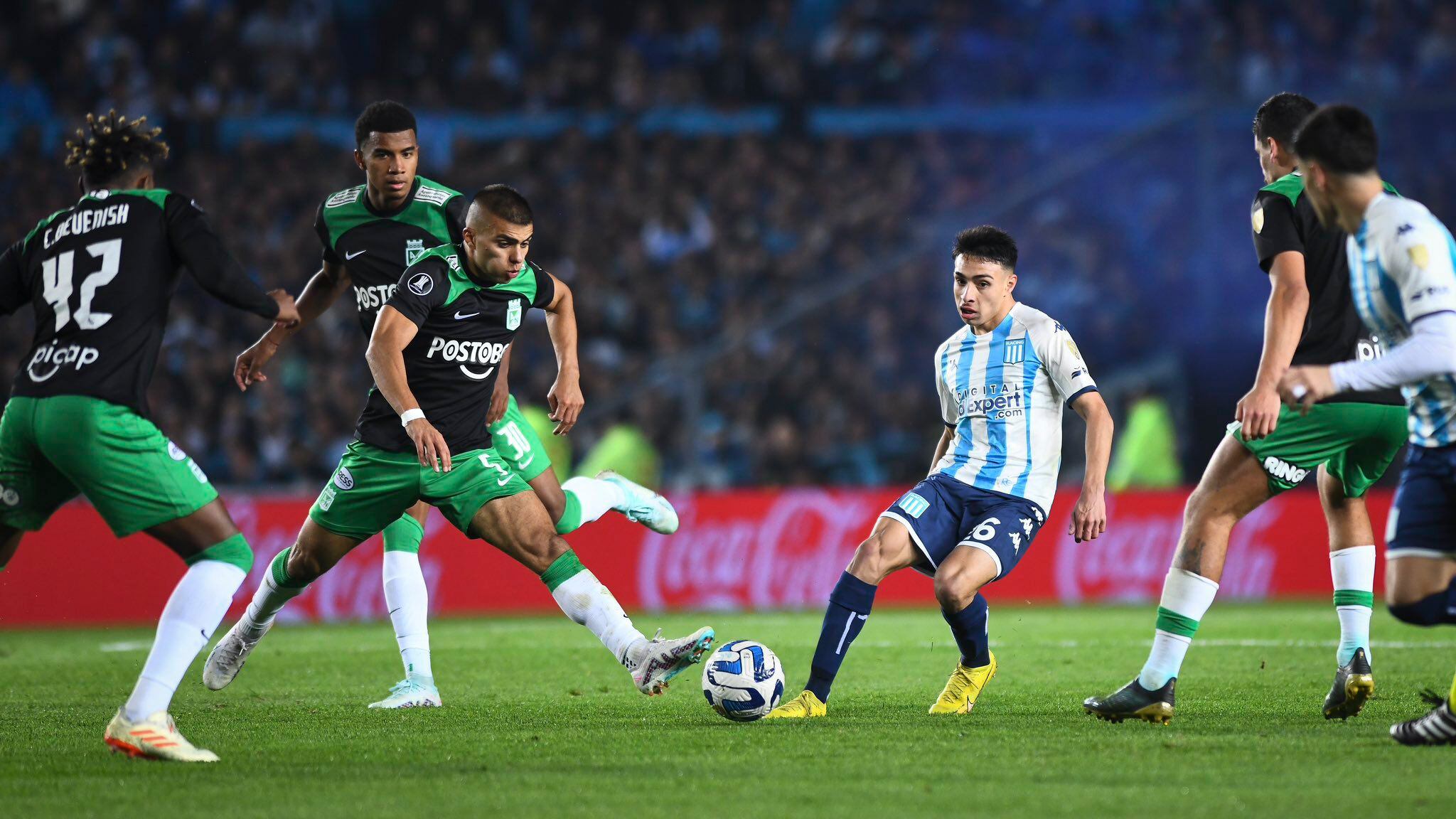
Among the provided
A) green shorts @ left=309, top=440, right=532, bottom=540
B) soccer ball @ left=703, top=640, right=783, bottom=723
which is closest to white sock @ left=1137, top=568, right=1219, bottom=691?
soccer ball @ left=703, top=640, right=783, bottom=723

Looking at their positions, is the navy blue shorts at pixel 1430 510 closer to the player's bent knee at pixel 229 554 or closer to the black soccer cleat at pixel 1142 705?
the black soccer cleat at pixel 1142 705

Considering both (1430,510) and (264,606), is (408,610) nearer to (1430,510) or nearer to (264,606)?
(264,606)

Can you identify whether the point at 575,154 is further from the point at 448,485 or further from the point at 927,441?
the point at 448,485

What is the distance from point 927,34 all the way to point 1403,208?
16.3 meters

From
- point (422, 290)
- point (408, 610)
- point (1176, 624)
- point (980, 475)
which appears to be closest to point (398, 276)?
point (422, 290)

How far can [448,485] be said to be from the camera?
6.29 meters

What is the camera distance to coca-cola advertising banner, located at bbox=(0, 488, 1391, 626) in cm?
1281

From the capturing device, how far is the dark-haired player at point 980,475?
6109 millimetres

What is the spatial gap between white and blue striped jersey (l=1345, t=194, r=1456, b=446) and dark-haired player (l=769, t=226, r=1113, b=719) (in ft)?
4.17

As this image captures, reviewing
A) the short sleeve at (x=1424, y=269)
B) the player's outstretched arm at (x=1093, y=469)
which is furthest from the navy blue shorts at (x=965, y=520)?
the short sleeve at (x=1424, y=269)

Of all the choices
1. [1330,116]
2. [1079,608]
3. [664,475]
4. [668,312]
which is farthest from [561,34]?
→ [1330,116]

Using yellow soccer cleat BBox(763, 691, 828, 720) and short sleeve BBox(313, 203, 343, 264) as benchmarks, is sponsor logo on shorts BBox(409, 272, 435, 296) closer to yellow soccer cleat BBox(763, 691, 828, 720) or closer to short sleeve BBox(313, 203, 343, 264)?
short sleeve BBox(313, 203, 343, 264)

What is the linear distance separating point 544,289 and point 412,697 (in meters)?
1.86

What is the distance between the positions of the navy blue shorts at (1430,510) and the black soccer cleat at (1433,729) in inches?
21.6
